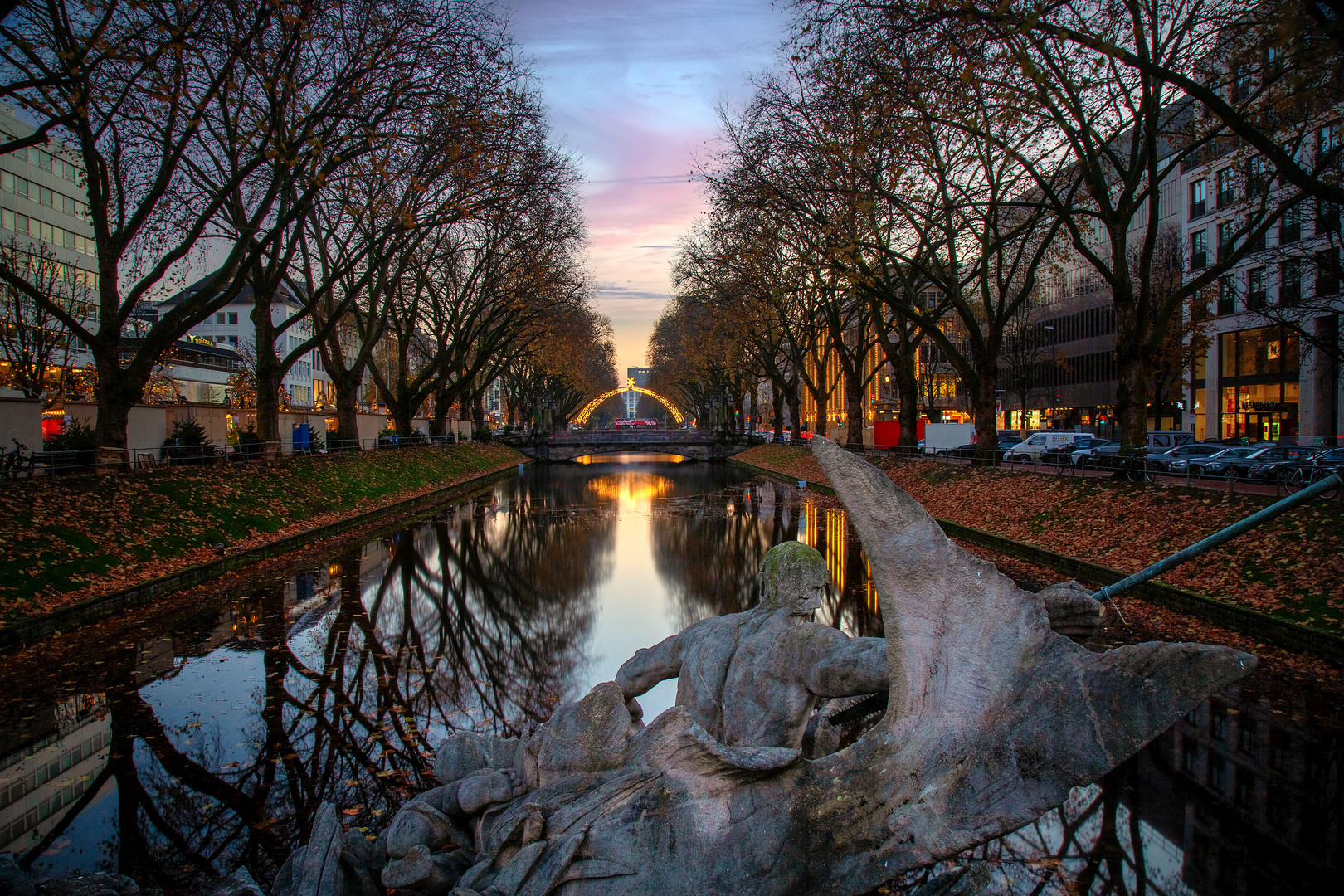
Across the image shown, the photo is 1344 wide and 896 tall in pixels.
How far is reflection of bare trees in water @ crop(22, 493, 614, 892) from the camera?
510cm

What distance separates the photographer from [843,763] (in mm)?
2904

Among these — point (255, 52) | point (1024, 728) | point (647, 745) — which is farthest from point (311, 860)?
point (255, 52)

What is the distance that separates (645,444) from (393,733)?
61.1m

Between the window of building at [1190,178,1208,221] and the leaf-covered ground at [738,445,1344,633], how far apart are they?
2794 centimetres

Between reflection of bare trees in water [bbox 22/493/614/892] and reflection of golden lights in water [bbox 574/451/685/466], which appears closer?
reflection of bare trees in water [bbox 22/493/614/892]

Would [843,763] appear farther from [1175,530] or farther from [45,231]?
[45,231]

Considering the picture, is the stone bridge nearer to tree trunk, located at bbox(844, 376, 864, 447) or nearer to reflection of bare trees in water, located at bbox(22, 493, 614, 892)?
tree trunk, located at bbox(844, 376, 864, 447)

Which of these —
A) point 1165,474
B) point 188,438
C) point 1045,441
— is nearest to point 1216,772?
point 1165,474

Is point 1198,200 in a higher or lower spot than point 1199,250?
higher

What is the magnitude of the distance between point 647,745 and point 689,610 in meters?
8.20

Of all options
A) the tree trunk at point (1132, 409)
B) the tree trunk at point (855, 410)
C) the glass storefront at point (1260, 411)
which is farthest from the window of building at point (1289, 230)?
the tree trunk at point (1132, 409)

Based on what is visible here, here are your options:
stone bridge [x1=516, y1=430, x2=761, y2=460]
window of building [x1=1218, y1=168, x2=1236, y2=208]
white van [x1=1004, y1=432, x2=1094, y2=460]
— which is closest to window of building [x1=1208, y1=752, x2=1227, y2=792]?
white van [x1=1004, y1=432, x2=1094, y2=460]

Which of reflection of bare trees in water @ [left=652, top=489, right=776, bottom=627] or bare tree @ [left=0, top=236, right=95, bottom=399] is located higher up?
bare tree @ [left=0, top=236, right=95, bottom=399]

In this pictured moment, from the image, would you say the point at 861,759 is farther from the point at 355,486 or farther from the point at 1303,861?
the point at 355,486
